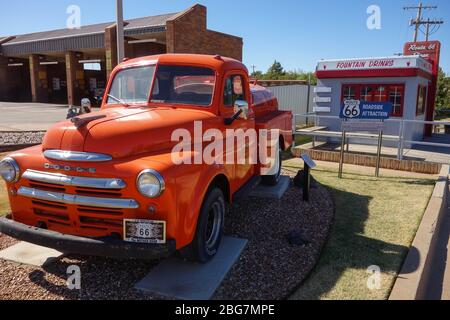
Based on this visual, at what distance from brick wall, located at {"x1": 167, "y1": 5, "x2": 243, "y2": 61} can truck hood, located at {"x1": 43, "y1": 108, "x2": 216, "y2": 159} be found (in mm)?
18142

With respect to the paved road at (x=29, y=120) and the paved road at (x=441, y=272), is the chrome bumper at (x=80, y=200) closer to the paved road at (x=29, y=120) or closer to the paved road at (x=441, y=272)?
the paved road at (x=441, y=272)

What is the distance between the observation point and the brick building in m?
22.3

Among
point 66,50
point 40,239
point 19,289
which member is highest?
point 66,50

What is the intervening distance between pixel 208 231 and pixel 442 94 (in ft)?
136

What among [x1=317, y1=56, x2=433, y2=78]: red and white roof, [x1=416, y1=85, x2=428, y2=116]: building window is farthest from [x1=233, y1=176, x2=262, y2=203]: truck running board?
[x1=416, y1=85, x2=428, y2=116]: building window

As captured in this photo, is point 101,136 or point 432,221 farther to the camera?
point 432,221

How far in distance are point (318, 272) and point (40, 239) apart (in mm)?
2643

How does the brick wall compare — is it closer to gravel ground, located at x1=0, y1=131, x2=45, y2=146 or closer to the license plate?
gravel ground, located at x1=0, y1=131, x2=45, y2=146

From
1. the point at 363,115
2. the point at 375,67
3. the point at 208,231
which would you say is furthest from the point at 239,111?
the point at 375,67

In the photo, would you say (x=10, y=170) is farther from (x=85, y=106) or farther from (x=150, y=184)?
(x=85, y=106)
